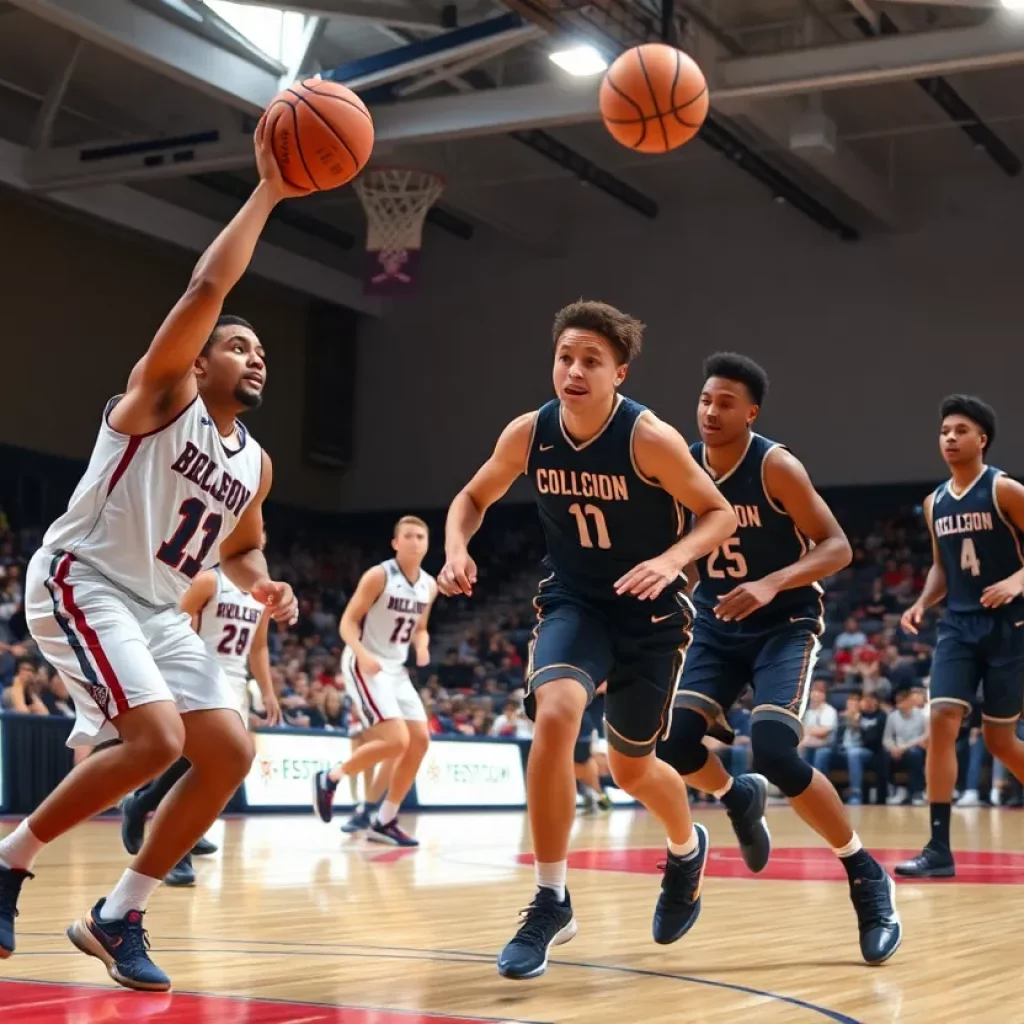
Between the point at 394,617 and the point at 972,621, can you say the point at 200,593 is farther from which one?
the point at 972,621

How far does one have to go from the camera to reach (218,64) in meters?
17.4

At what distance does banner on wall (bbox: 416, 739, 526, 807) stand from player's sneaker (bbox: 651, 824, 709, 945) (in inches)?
405

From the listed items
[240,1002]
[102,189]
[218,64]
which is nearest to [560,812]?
[240,1002]

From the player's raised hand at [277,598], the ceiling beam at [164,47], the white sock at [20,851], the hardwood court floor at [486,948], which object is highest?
the ceiling beam at [164,47]

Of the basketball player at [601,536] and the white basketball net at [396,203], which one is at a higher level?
the white basketball net at [396,203]

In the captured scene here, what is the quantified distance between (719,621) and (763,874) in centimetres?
308

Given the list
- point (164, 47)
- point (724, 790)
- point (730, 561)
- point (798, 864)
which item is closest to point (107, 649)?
point (730, 561)

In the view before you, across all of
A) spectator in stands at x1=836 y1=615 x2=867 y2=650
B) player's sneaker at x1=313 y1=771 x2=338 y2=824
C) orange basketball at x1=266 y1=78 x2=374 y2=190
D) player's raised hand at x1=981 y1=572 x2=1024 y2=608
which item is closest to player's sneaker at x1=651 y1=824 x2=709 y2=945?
orange basketball at x1=266 y1=78 x2=374 y2=190

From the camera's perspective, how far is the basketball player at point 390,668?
1015cm

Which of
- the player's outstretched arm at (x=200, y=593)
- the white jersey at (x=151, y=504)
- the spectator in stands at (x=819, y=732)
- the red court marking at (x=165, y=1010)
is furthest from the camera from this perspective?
the spectator in stands at (x=819, y=732)

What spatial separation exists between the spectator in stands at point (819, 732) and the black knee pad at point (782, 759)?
1325 cm

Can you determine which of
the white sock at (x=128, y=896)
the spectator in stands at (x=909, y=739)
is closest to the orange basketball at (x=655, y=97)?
the white sock at (x=128, y=896)

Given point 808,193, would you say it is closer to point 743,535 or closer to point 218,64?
point 218,64

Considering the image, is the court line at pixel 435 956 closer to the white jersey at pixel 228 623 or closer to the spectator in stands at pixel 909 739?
the white jersey at pixel 228 623
